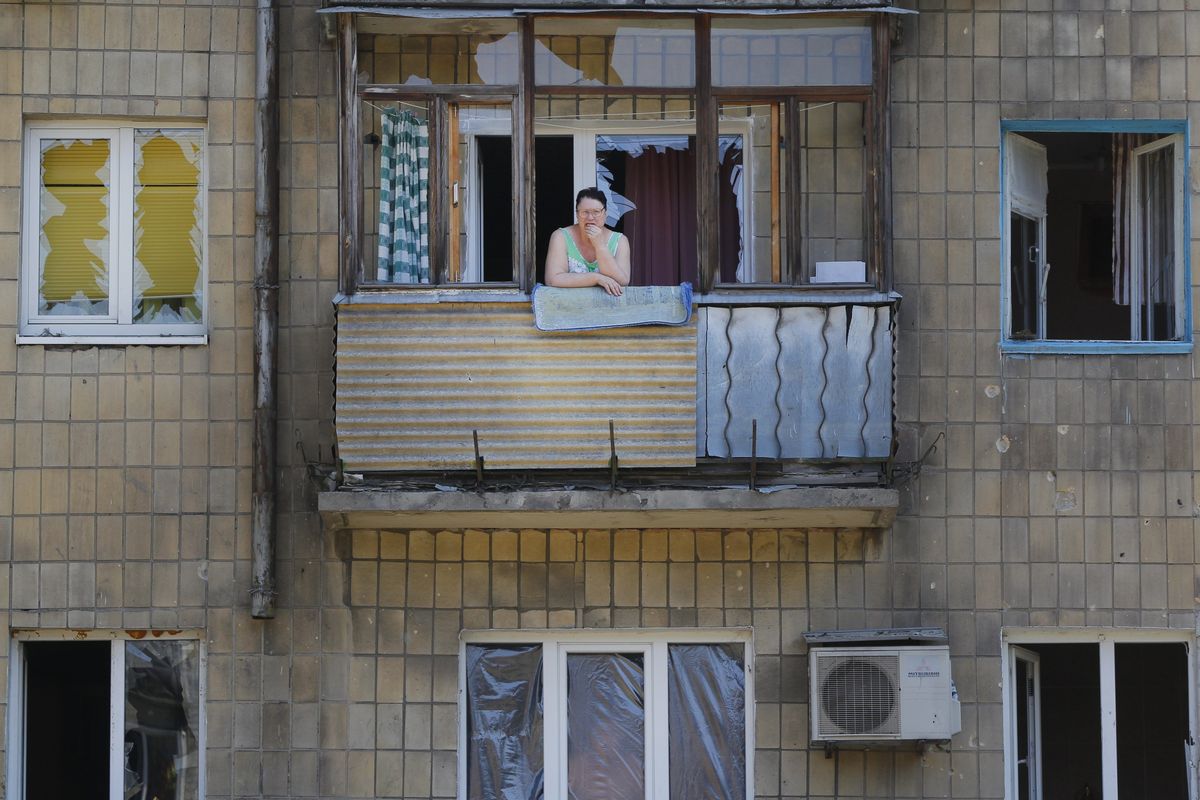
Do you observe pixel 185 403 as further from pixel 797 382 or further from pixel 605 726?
pixel 797 382

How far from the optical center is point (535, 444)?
9.22 m

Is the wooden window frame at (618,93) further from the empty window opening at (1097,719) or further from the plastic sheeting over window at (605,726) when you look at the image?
the empty window opening at (1097,719)

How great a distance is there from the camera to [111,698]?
31.8 feet

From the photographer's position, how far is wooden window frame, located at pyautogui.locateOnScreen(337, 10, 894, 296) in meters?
9.45

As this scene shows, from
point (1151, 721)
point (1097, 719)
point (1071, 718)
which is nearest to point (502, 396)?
point (1071, 718)

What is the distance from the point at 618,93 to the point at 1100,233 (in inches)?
128

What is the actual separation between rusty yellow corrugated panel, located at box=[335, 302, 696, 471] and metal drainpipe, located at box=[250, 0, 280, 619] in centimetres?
54

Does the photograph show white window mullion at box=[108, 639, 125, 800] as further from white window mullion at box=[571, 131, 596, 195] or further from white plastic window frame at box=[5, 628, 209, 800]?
white window mullion at box=[571, 131, 596, 195]

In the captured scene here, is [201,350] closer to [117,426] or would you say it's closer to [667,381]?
[117,426]

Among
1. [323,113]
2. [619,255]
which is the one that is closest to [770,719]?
[619,255]

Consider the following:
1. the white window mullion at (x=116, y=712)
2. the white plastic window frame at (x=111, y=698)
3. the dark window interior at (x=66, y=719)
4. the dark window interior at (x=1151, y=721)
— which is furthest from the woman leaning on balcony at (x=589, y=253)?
the dark window interior at (x=1151, y=721)

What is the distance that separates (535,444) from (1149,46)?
4.36 meters

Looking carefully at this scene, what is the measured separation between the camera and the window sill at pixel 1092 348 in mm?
9688

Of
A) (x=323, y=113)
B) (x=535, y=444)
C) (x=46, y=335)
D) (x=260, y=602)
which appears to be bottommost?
(x=260, y=602)
